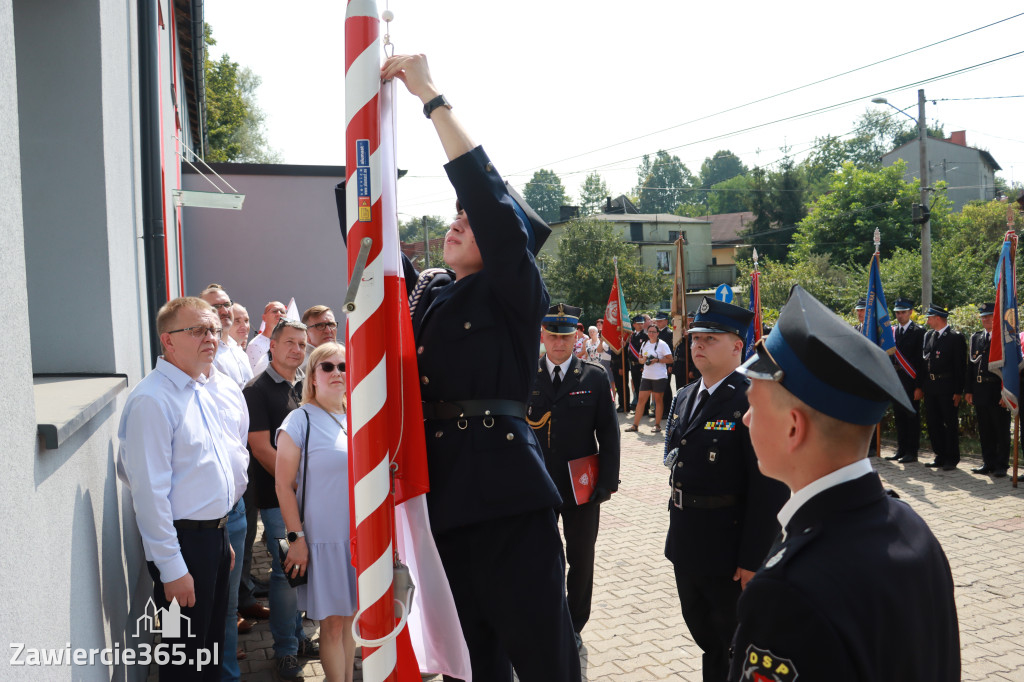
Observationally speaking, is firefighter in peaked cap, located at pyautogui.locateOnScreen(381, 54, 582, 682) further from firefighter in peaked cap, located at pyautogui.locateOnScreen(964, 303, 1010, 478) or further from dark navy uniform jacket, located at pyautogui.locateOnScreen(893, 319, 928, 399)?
dark navy uniform jacket, located at pyautogui.locateOnScreen(893, 319, 928, 399)

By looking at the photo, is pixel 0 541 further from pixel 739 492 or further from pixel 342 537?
pixel 739 492

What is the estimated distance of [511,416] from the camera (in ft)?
7.90

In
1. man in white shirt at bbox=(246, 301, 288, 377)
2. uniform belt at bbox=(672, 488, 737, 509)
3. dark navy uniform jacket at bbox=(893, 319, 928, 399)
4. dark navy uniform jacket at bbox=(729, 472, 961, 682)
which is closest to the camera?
dark navy uniform jacket at bbox=(729, 472, 961, 682)

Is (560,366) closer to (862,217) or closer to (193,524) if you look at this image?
(193,524)

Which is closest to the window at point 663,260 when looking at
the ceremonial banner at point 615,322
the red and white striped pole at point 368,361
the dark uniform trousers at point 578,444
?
the ceremonial banner at point 615,322

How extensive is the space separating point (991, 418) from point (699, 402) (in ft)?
27.2

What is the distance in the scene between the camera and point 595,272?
4716 cm

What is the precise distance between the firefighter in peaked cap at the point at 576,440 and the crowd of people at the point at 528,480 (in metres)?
0.02

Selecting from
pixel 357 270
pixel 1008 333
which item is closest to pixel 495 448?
pixel 357 270

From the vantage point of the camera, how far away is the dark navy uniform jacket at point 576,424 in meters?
5.21

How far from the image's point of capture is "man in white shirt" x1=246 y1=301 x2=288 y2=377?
7.68 m

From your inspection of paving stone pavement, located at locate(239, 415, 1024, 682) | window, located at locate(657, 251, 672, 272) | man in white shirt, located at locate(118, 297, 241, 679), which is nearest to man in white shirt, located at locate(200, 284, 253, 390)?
paving stone pavement, located at locate(239, 415, 1024, 682)

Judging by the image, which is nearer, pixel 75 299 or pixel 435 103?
pixel 435 103

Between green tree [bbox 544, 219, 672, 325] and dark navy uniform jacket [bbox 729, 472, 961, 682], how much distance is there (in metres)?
45.5
